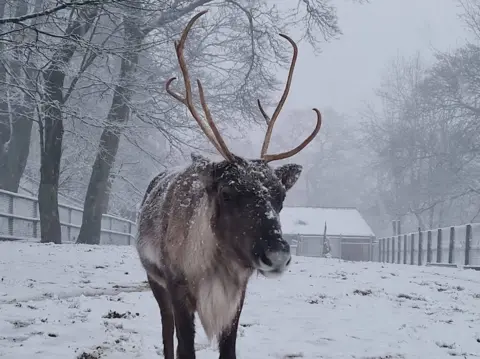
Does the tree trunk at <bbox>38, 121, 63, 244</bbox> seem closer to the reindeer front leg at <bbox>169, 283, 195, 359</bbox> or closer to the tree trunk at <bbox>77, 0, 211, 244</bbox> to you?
the tree trunk at <bbox>77, 0, 211, 244</bbox>

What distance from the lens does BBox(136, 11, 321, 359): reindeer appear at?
10.6 ft

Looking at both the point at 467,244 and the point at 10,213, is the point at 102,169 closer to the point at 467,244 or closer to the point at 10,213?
the point at 10,213

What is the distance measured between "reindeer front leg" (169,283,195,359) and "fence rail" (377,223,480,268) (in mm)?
14988

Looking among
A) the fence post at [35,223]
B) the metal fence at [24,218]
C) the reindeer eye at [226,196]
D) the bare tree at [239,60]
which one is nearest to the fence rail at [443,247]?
the bare tree at [239,60]

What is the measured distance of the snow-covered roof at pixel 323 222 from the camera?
45812 millimetres

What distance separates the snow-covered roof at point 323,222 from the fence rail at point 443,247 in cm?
1307

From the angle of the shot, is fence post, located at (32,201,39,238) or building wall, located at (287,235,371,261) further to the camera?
building wall, located at (287,235,371,261)

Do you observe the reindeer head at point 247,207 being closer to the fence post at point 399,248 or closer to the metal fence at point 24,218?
the metal fence at point 24,218

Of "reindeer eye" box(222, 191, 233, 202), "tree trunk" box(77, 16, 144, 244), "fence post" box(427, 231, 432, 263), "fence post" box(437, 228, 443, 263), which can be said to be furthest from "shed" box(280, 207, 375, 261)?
"reindeer eye" box(222, 191, 233, 202)

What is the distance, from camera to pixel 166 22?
1395 cm

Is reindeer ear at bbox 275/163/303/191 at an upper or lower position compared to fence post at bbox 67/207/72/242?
upper

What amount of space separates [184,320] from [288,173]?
1.19 meters

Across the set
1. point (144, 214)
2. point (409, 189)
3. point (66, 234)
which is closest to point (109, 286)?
point (144, 214)

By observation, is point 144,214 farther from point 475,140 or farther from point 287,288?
point 475,140
